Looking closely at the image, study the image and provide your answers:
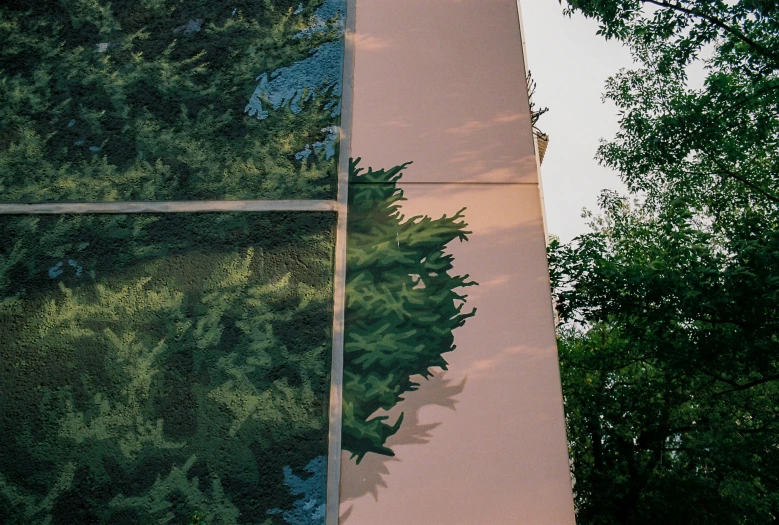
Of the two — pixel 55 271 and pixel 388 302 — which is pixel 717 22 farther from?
pixel 55 271

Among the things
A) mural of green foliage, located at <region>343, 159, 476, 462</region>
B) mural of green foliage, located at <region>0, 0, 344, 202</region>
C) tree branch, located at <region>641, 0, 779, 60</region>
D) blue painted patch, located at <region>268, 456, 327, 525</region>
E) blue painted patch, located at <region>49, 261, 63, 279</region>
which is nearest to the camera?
blue painted patch, located at <region>268, 456, 327, 525</region>

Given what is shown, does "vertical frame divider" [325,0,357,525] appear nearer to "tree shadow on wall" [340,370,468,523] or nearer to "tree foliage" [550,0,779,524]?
"tree shadow on wall" [340,370,468,523]

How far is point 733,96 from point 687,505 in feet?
23.3

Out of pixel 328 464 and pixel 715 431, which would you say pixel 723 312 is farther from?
pixel 328 464

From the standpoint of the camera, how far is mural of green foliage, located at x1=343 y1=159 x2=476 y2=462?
13.0 ft

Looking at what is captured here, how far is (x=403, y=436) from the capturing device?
12.7 feet

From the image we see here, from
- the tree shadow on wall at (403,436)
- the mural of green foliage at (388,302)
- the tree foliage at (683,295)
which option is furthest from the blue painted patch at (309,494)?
the tree foliage at (683,295)

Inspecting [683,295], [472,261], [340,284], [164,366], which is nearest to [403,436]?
[340,284]

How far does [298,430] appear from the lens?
3863 millimetres

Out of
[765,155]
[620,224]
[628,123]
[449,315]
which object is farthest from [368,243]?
[620,224]

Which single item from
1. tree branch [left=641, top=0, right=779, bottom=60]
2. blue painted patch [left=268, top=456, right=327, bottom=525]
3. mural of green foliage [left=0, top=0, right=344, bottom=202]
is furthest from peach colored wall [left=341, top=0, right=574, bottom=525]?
tree branch [left=641, top=0, right=779, bottom=60]

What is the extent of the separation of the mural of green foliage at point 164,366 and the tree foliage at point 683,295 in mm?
5205

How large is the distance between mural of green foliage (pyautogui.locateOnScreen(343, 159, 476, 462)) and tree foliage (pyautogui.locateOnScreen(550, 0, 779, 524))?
419 cm

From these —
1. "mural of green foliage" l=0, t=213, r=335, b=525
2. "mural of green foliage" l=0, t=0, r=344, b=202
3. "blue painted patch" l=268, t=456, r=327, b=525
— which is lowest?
"blue painted patch" l=268, t=456, r=327, b=525
